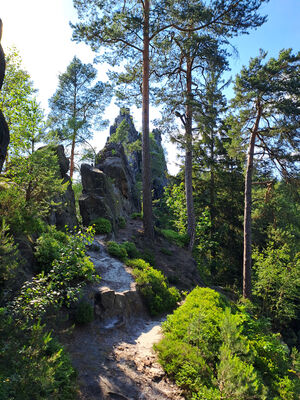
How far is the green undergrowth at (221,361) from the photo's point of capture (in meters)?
3.51

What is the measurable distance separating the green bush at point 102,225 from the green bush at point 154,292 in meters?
2.89

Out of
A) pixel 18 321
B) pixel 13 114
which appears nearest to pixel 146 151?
pixel 13 114

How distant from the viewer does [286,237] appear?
1614 cm

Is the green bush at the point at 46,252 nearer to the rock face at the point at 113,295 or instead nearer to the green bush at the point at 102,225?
the rock face at the point at 113,295

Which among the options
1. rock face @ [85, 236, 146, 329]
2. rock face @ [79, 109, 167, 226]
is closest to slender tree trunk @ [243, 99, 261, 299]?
rock face @ [79, 109, 167, 226]

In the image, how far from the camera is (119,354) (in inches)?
194

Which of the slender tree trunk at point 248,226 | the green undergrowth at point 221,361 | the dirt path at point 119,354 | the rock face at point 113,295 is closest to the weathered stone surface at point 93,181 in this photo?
the rock face at point 113,295

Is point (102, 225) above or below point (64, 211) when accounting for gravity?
below

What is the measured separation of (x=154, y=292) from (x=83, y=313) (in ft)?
9.96

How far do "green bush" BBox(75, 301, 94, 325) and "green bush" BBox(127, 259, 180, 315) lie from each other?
7.76 feet

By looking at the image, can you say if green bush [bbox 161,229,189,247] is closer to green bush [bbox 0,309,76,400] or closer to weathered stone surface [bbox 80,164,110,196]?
weathered stone surface [bbox 80,164,110,196]

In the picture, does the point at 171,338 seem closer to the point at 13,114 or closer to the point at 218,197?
the point at 13,114

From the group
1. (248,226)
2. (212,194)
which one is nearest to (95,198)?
(248,226)

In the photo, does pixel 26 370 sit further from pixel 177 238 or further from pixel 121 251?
pixel 177 238
